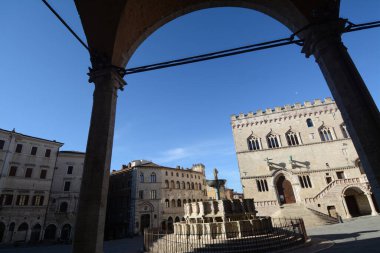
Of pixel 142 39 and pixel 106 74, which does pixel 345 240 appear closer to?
pixel 142 39

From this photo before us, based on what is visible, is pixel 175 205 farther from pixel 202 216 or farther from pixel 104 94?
pixel 104 94

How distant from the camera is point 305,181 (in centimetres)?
2695

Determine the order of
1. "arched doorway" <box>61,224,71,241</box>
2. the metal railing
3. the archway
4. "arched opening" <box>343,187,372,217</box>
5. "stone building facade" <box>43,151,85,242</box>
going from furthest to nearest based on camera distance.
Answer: "arched doorway" <box>61,224,71,241</box> → "stone building facade" <box>43,151,85,242</box> → "arched opening" <box>343,187,372,217</box> → the metal railing → the archway

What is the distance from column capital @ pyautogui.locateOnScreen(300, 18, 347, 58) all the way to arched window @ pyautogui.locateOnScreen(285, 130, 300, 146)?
28.2 metres

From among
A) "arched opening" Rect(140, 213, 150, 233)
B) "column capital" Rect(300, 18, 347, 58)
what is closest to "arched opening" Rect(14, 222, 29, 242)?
"arched opening" Rect(140, 213, 150, 233)

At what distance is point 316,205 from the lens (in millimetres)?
24031

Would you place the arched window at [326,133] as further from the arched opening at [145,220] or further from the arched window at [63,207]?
the arched window at [63,207]

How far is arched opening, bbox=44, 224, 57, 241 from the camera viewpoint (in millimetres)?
25872

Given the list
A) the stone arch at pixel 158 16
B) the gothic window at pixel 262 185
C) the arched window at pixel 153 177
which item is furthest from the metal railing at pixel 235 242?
the arched window at pixel 153 177

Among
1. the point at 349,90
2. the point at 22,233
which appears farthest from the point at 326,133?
the point at 22,233

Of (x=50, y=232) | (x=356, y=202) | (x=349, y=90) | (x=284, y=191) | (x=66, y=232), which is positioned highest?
(x=284, y=191)

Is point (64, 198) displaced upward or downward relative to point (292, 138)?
downward

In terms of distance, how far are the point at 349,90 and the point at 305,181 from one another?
27.6 metres

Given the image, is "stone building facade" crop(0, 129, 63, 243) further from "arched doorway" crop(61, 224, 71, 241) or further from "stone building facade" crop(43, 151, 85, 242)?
"arched doorway" crop(61, 224, 71, 241)
